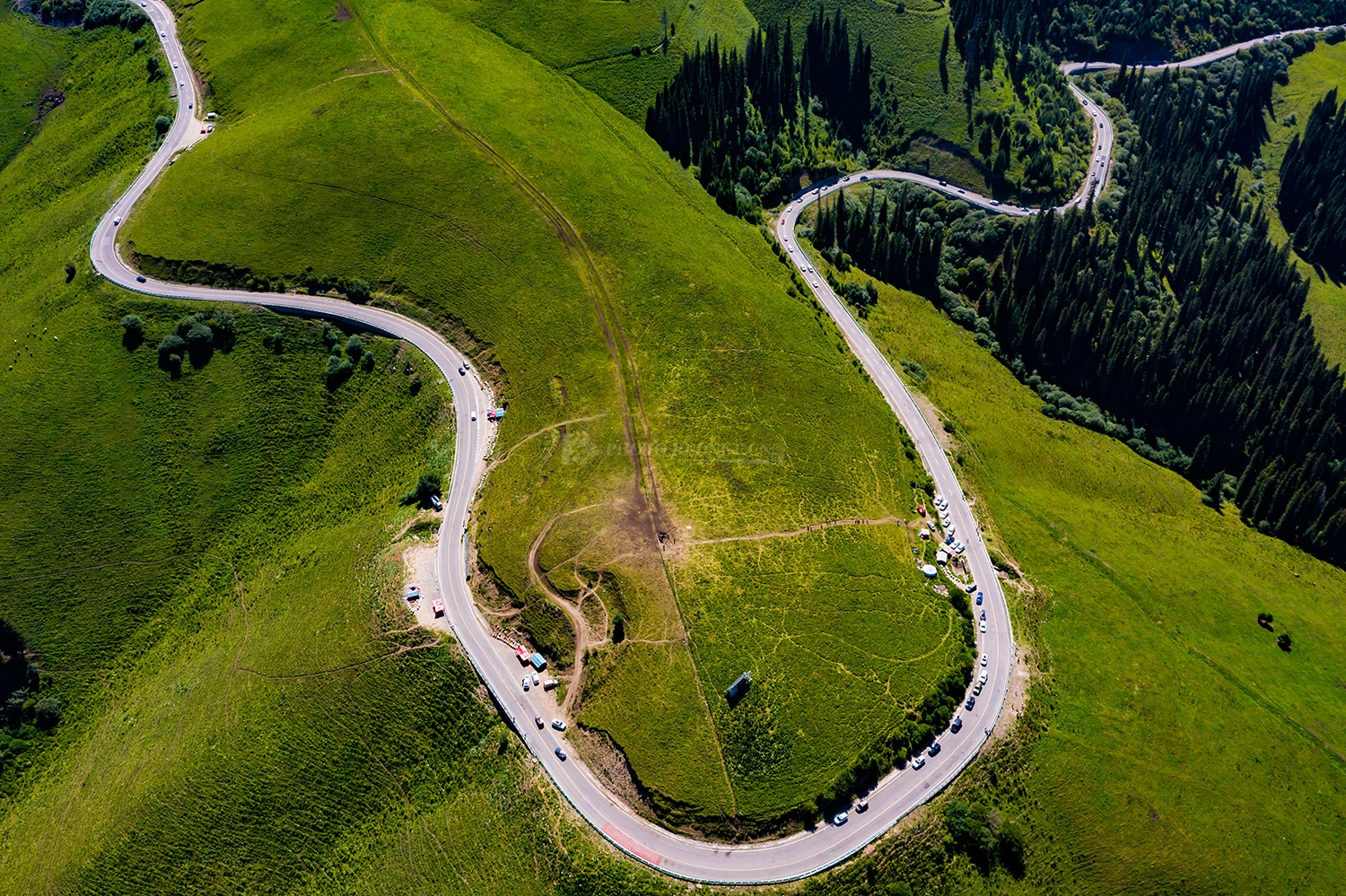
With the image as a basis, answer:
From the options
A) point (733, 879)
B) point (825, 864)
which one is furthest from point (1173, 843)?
point (733, 879)

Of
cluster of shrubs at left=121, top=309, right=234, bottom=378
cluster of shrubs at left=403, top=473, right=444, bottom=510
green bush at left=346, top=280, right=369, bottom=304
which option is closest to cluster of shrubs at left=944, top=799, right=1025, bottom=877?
cluster of shrubs at left=403, top=473, right=444, bottom=510

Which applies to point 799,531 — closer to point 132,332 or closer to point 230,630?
point 230,630

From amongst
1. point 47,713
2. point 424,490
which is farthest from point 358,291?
point 47,713

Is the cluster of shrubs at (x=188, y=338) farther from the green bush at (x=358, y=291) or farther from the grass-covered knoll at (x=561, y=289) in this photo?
the green bush at (x=358, y=291)

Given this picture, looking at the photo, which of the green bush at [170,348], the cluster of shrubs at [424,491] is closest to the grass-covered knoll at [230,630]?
the green bush at [170,348]

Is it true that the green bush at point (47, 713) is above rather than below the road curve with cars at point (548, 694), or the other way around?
below

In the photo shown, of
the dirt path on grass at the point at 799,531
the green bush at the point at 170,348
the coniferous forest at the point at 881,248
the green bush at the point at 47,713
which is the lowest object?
the green bush at the point at 47,713

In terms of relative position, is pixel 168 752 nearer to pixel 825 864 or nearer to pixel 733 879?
pixel 733 879
